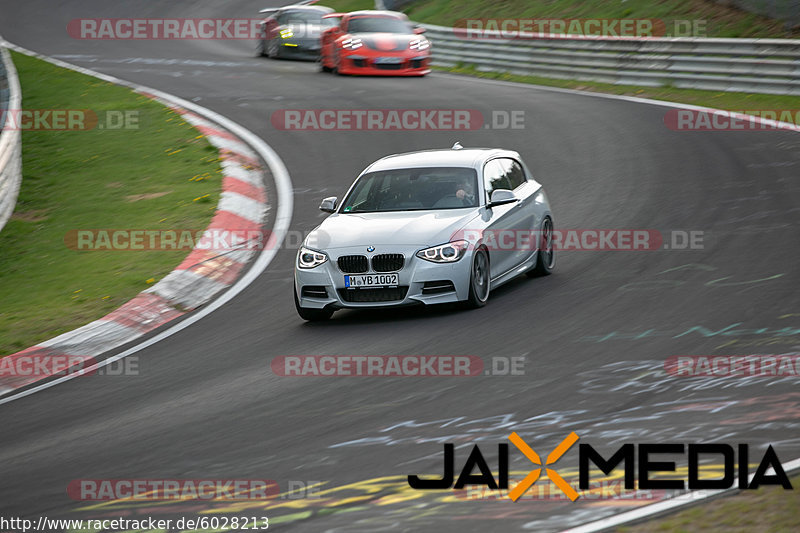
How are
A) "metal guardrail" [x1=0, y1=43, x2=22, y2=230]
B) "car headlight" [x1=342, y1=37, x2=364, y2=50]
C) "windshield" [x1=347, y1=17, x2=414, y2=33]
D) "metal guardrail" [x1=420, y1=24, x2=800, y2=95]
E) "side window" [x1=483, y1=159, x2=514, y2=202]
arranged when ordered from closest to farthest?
"side window" [x1=483, y1=159, x2=514, y2=202] → "metal guardrail" [x1=0, y1=43, x2=22, y2=230] → "metal guardrail" [x1=420, y1=24, x2=800, y2=95] → "car headlight" [x1=342, y1=37, x2=364, y2=50] → "windshield" [x1=347, y1=17, x2=414, y2=33]

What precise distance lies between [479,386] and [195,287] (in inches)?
196

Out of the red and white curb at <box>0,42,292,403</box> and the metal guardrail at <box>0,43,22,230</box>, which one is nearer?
the red and white curb at <box>0,42,292,403</box>

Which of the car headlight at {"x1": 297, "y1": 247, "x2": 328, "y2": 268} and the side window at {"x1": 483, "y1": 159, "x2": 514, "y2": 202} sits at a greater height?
the side window at {"x1": 483, "y1": 159, "x2": 514, "y2": 202}

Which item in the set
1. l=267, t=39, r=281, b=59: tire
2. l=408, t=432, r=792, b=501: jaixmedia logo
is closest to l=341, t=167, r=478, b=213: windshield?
l=408, t=432, r=792, b=501: jaixmedia logo

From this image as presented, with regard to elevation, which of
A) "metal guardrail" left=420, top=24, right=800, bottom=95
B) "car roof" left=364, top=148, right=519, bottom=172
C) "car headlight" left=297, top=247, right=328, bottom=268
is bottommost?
"car headlight" left=297, top=247, right=328, bottom=268

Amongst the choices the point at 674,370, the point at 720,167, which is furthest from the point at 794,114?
the point at 674,370

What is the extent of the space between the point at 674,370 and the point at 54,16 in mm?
40196

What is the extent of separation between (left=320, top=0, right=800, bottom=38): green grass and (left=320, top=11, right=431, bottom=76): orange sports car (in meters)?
5.49

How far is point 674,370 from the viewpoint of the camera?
8.02m

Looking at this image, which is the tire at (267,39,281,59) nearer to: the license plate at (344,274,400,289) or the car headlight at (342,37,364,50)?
the car headlight at (342,37,364,50)

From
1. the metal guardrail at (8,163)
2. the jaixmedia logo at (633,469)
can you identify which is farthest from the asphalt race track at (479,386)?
the metal guardrail at (8,163)

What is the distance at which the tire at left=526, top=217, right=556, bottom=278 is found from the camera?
1184 centimetres

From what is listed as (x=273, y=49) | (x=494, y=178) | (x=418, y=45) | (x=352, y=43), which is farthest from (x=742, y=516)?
(x=273, y=49)

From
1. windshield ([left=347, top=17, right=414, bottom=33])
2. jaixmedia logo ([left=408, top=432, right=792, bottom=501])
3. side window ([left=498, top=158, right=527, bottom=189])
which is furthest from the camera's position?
windshield ([left=347, top=17, right=414, bottom=33])
